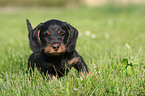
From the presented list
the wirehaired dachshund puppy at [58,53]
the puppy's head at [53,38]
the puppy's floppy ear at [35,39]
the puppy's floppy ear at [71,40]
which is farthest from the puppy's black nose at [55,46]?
the puppy's floppy ear at [35,39]

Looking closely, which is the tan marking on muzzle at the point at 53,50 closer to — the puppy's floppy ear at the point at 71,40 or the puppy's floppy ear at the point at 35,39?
the puppy's floppy ear at the point at 71,40

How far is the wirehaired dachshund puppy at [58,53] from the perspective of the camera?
271 centimetres

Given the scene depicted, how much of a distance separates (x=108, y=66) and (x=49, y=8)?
77.7 ft

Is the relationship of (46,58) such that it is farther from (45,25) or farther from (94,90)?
(94,90)

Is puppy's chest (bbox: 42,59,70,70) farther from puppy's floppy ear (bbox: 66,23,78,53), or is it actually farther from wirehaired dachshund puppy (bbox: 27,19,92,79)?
puppy's floppy ear (bbox: 66,23,78,53)

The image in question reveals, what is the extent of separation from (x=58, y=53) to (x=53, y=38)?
0.70 ft

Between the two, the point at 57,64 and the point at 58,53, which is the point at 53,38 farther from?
the point at 57,64

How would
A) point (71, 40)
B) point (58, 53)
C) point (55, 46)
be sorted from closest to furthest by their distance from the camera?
point (55, 46), point (58, 53), point (71, 40)

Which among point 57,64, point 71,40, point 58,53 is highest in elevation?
point 71,40

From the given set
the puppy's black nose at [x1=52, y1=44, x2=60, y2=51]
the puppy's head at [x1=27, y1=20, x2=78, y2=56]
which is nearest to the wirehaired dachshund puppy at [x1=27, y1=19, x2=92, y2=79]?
the puppy's head at [x1=27, y1=20, x2=78, y2=56]

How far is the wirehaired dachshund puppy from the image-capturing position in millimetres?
2709

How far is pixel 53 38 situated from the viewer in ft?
8.68

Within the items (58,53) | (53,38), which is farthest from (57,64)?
(53,38)

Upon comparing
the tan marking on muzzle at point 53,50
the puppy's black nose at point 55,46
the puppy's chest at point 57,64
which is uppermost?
the puppy's black nose at point 55,46
